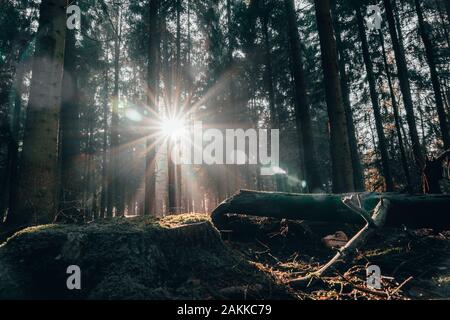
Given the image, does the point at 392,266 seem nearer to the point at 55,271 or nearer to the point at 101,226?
the point at 101,226

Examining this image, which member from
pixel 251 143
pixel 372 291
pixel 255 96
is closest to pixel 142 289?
pixel 372 291

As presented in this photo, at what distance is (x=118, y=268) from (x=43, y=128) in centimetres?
302

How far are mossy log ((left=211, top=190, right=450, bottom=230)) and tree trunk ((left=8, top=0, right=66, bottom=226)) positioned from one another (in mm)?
3319

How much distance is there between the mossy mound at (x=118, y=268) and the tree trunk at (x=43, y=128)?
1.80 metres

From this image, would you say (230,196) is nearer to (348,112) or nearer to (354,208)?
(354,208)

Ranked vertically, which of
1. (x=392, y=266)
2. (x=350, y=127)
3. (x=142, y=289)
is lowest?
(x=392, y=266)

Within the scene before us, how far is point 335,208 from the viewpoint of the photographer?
5402 millimetres

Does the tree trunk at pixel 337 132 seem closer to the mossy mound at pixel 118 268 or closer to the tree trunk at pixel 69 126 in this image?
the mossy mound at pixel 118 268

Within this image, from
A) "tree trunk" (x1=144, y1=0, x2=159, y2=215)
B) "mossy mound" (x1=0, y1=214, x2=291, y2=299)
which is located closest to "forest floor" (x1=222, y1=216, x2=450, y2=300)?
"mossy mound" (x1=0, y1=214, x2=291, y2=299)

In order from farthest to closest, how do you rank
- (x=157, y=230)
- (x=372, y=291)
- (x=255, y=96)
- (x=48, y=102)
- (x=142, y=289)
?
(x=255, y=96)
(x=48, y=102)
(x=157, y=230)
(x=372, y=291)
(x=142, y=289)

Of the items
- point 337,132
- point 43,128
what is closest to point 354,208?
point 337,132

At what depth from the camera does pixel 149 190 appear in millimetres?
10578

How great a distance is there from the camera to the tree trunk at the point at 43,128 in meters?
4.30

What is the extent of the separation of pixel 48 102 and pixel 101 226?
→ 260cm
